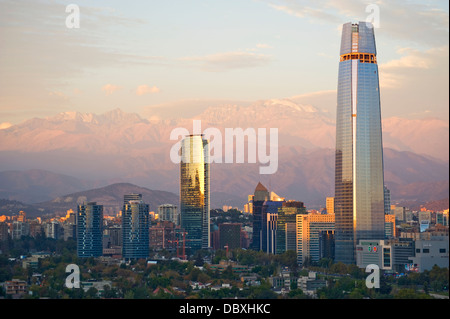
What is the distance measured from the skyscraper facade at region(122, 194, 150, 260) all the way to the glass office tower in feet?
33.2

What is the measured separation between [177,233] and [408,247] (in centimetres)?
→ 2961

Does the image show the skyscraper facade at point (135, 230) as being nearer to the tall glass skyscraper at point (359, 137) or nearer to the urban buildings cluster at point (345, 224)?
the urban buildings cluster at point (345, 224)

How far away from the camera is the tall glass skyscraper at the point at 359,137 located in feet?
267

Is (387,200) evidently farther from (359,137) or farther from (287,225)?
(287,225)

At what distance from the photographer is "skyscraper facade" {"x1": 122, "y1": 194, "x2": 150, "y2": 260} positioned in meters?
86.1

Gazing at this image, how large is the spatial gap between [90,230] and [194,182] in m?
16.6

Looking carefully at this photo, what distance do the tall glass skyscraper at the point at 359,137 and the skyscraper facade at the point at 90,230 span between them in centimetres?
1836

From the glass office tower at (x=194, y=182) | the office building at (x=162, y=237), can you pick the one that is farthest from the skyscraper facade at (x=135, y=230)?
the glass office tower at (x=194, y=182)

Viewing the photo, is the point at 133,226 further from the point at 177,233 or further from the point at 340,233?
the point at 340,233

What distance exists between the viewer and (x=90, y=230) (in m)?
88.9

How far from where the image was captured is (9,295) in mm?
54938

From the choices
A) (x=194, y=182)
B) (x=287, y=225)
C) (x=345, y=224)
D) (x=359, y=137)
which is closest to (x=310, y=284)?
(x=345, y=224)

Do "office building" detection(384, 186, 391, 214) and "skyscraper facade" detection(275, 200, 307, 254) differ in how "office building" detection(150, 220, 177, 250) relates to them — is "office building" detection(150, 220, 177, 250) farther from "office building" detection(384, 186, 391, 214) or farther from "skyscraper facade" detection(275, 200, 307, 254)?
"office building" detection(384, 186, 391, 214)
